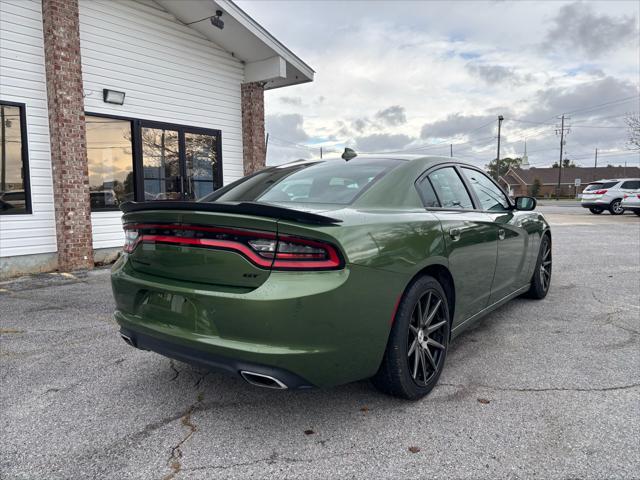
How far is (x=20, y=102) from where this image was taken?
685 cm

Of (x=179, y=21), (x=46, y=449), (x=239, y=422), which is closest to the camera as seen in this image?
(x=46, y=449)

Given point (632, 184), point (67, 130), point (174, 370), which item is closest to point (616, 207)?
point (632, 184)

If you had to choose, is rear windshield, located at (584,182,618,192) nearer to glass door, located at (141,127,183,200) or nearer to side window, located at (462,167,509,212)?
glass door, located at (141,127,183,200)

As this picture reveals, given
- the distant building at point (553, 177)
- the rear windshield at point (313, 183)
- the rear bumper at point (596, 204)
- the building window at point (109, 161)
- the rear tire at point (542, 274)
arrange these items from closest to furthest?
the rear windshield at point (313, 183) < the rear tire at point (542, 274) < the building window at point (109, 161) < the rear bumper at point (596, 204) < the distant building at point (553, 177)

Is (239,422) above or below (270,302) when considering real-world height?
below

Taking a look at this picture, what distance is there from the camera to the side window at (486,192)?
12.8 feet

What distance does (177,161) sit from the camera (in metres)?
9.17

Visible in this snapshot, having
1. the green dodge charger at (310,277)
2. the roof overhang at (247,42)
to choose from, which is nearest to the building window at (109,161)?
the roof overhang at (247,42)

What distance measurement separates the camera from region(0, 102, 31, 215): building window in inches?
269

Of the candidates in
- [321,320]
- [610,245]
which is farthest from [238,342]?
[610,245]

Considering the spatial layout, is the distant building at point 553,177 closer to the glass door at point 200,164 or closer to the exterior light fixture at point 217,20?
the glass door at point 200,164

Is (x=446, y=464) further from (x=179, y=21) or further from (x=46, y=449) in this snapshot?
(x=179, y=21)

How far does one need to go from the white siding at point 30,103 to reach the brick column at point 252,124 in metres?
4.17

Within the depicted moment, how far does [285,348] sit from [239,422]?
69cm
